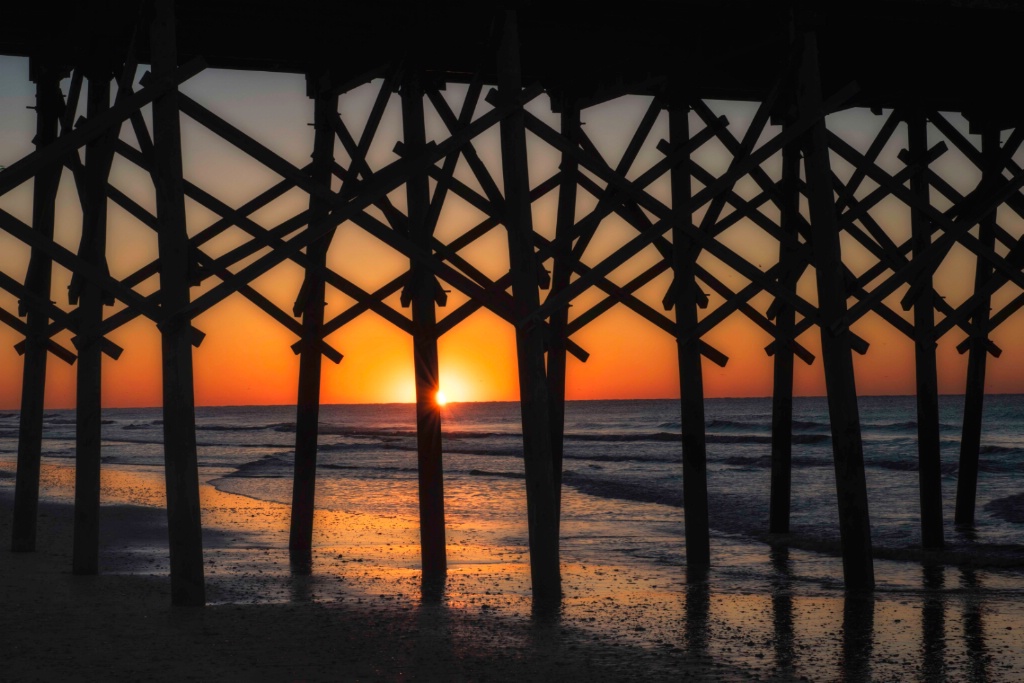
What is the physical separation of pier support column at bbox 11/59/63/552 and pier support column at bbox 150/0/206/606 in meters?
2.58

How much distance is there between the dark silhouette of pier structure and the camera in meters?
6.90

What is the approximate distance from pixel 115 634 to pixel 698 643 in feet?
10.4


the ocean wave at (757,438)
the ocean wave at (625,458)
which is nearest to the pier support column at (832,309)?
the ocean wave at (625,458)

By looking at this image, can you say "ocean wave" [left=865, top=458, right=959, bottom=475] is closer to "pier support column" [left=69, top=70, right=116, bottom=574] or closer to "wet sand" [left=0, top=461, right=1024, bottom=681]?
"wet sand" [left=0, top=461, right=1024, bottom=681]

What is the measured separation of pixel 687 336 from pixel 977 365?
4.96 meters

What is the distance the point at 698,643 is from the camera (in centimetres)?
654

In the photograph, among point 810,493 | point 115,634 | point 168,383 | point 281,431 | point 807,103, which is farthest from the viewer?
point 281,431

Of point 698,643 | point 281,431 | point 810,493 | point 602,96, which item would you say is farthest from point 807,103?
point 281,431

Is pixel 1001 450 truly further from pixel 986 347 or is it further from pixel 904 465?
pixel 986 347

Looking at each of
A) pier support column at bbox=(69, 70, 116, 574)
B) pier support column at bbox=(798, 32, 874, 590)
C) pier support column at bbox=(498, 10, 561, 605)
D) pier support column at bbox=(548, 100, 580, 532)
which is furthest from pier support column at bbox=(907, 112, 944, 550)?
pier support column at bbox=(69, 70, 116, 574)

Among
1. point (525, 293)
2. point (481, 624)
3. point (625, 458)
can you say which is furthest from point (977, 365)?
point (625, 458)

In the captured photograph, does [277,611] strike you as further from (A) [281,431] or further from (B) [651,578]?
(A) [281,431]

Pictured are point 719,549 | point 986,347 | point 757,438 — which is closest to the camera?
point 719,549

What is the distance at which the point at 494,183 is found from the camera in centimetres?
835
